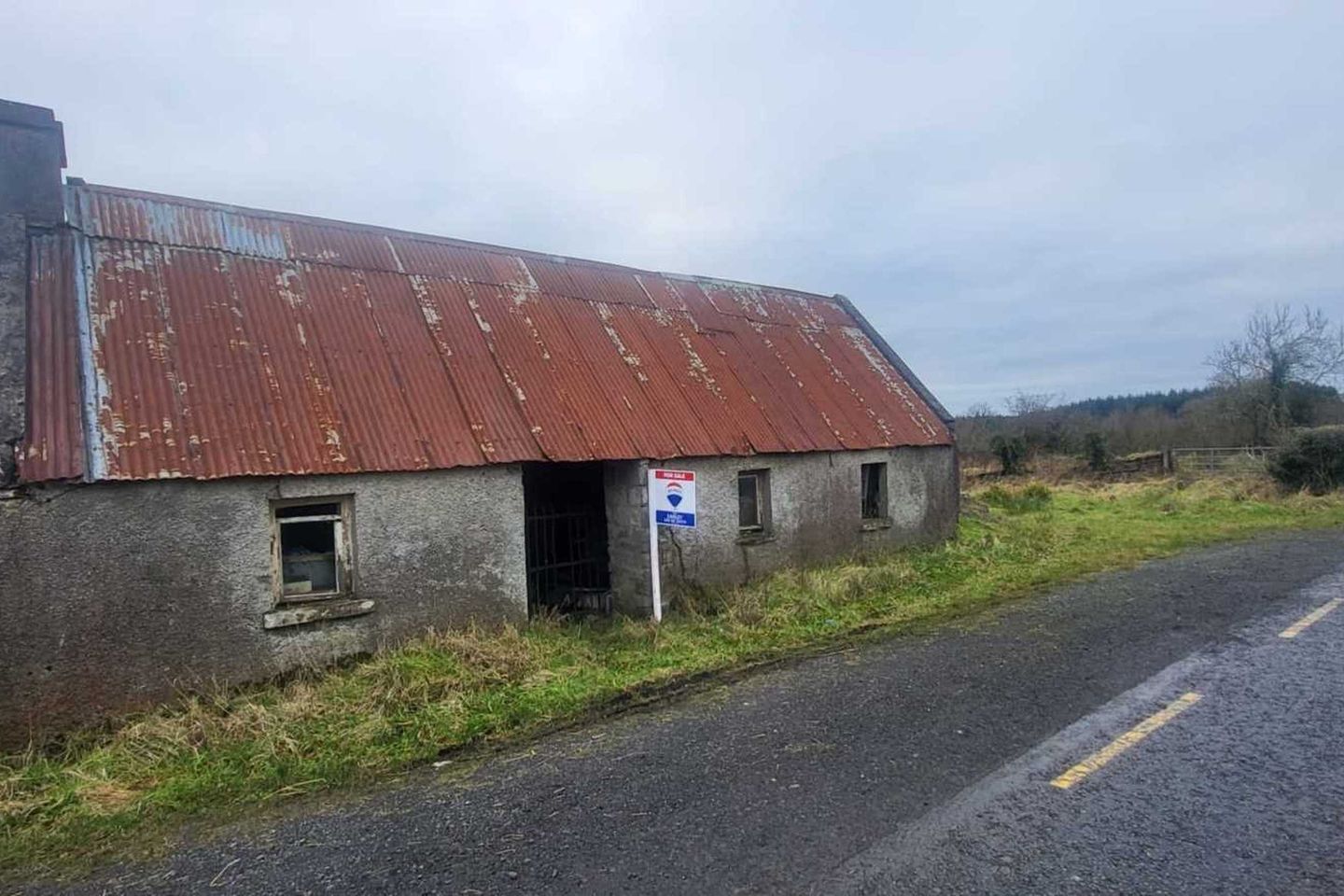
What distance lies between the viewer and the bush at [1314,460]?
2211 centimetres

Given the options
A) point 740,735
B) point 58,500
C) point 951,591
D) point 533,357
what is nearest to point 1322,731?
point 740,735

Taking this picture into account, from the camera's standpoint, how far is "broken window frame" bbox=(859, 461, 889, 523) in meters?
14.1

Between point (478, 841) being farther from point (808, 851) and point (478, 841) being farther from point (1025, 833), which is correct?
point (1025, 833)

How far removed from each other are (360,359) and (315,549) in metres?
2.46

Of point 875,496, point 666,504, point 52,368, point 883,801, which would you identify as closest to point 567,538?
point 666,504

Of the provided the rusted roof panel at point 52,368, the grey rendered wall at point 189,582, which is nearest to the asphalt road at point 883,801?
the grey rendered wall at point 189,582

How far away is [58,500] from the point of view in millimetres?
6426

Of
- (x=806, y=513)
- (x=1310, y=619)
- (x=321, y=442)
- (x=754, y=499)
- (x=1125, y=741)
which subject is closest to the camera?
(x=1125, y=741)

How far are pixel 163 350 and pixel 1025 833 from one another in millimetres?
8643

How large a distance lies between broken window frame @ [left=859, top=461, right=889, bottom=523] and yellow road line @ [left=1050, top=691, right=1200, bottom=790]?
304 inches

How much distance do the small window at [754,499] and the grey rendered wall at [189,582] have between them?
4.36 meters

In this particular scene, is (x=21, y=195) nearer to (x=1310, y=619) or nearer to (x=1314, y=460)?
(x=1310, y=619)

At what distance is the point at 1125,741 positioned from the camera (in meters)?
5.49

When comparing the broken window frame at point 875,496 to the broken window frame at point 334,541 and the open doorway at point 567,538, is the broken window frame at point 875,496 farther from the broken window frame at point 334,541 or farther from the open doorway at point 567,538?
the broken window frame at point 334,541
